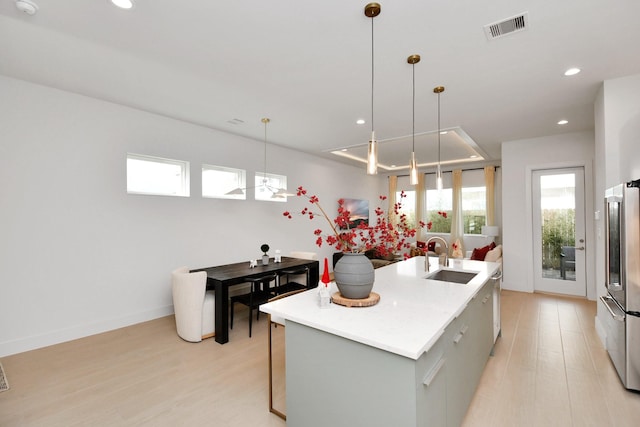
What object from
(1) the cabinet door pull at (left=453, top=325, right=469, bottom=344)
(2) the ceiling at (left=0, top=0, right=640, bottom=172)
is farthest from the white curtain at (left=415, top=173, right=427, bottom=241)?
(1) the cabinet door pull at (left=453, top=325, right=469, bottom=344)

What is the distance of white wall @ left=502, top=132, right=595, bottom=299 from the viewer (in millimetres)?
4832

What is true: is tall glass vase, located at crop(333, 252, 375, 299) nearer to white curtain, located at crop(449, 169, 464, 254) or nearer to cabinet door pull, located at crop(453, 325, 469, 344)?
cabinet door pull, located at crop(453, 325, 469, 344)

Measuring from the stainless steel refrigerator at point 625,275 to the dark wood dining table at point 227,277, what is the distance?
332 centimetres

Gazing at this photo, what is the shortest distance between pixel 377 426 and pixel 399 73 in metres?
2.85

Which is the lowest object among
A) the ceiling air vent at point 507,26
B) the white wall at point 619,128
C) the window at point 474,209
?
the window at point 474,209

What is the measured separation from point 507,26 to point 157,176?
430cm

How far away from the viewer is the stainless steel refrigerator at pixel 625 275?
219cm

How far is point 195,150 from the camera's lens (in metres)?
4.53

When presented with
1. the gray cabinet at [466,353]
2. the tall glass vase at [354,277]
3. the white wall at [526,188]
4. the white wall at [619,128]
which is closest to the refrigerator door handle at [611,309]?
the white wall at [619,128]

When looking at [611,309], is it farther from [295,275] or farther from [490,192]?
[490,192]

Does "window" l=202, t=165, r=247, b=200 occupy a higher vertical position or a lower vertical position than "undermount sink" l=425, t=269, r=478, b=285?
higher

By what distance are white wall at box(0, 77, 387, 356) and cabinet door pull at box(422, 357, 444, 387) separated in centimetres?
369

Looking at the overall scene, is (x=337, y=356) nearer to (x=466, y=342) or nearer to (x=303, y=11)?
(x=466, y=342)

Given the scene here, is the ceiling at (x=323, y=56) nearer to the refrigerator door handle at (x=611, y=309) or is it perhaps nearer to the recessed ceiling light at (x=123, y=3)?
the recessed ceiling light at (x=123, y=3)
